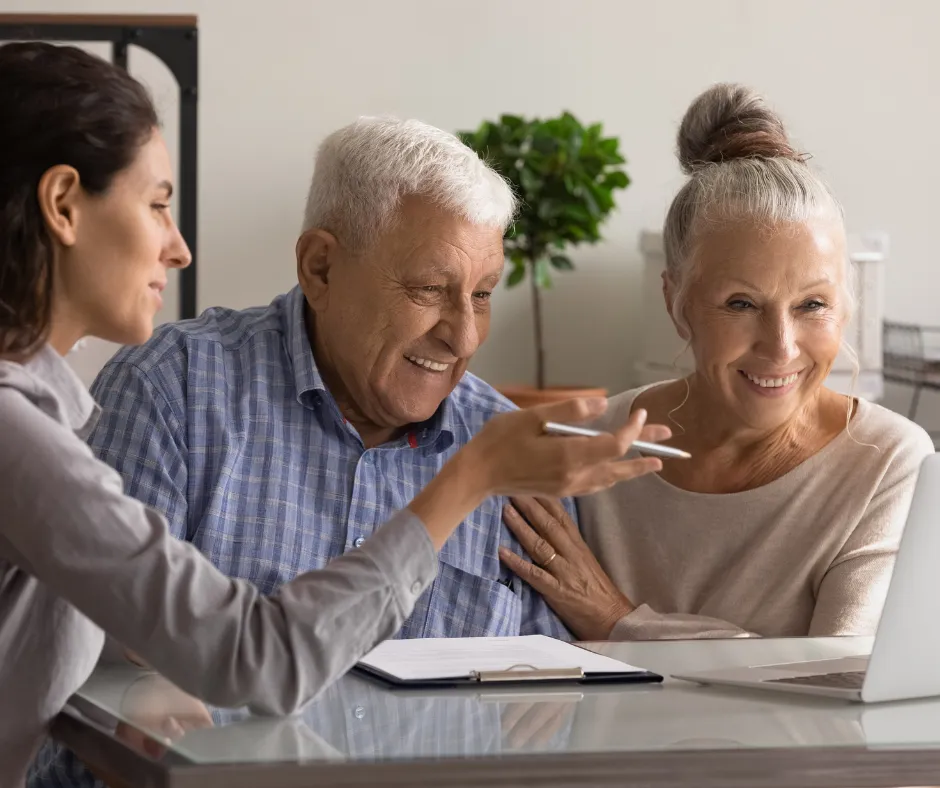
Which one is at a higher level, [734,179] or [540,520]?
[734,179]

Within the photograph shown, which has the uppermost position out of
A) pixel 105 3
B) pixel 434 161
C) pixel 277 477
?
pixel 105 3

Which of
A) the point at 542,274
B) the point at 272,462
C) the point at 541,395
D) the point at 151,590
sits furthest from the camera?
the point at 542,274

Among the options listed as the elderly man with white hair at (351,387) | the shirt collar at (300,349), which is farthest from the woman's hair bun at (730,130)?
the shirt collar at (300,349)

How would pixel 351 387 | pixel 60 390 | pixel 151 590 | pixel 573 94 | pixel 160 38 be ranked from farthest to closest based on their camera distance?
1. pixel 573 94
2. pixel 160 38
3. pixel 351 387
4. pixel 60 390
5. pixel 151 590

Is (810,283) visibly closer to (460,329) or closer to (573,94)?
(460,329)

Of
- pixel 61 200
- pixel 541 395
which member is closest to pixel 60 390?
pixel 61 200

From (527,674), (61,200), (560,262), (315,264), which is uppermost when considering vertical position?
(61,200)

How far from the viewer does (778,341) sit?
1.83m

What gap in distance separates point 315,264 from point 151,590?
0.87 m

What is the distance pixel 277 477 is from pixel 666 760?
2.69 ft

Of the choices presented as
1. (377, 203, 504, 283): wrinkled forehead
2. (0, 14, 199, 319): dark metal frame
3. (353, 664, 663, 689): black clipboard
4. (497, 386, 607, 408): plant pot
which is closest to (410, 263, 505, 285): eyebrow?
(377, 203, 504, 283): wrinkled forehead

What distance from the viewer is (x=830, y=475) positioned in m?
1.88

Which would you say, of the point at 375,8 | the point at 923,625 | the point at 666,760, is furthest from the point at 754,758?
the point at 375,8

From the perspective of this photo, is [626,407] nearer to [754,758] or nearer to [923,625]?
[923,625]
